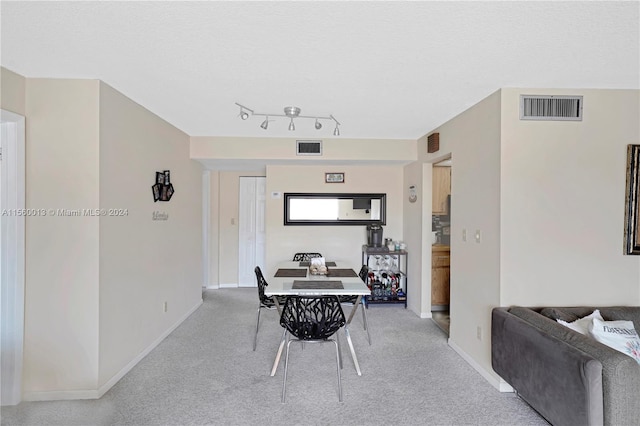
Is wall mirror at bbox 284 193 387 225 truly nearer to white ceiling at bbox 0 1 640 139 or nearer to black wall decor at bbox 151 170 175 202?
black wall decor at bbox 151 170 175 202

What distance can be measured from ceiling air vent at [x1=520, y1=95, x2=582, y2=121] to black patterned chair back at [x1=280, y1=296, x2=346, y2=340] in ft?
7.00

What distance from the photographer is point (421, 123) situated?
3.51 meters

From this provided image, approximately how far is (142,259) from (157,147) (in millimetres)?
1178

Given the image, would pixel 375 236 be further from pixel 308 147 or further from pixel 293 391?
pixel 293 391

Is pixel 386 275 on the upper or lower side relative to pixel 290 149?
lower

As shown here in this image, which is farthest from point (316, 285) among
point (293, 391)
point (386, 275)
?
point (386, 275)

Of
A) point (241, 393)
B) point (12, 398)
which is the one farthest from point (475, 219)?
point (12, 398)

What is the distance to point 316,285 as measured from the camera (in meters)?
2.78

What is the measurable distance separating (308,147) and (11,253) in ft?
10.2

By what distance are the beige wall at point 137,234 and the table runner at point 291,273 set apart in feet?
4.24

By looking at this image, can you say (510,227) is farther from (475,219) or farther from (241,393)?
(241,393)

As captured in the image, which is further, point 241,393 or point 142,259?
point 142,259

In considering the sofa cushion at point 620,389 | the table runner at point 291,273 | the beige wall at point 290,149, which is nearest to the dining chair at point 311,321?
the table runner at point 291,273

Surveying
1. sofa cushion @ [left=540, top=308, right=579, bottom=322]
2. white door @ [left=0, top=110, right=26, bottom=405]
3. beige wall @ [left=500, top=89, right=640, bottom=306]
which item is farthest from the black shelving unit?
white door @ [left=0, top=110, right=26, bottom=405]
